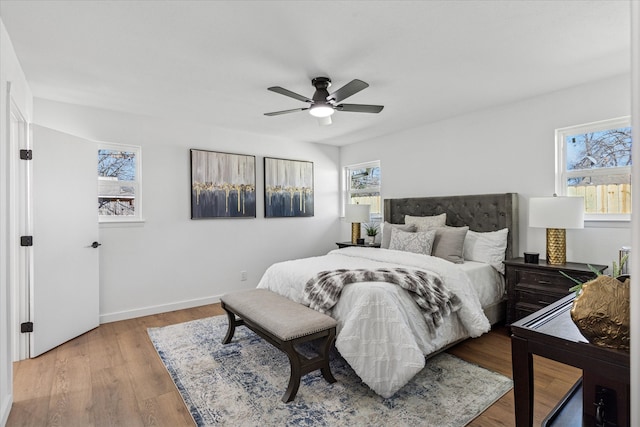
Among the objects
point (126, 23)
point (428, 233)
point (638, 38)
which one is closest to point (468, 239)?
point (428, 233)

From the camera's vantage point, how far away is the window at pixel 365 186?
5305mm

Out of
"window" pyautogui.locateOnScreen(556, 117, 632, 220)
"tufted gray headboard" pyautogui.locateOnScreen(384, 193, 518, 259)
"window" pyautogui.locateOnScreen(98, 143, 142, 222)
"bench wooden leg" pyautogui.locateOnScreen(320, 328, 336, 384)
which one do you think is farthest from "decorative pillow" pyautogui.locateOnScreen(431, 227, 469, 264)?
"window" pyautogui.locateOnScreen(98, 143, 142, 222)

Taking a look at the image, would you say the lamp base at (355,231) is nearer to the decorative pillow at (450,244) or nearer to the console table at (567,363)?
the decorative pillow at (450,244)

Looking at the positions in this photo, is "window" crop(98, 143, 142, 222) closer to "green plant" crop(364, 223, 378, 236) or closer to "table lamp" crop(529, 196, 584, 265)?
"green plant" crop(364, 223, 378, 236)

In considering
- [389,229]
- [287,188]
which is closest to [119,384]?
[389,229]

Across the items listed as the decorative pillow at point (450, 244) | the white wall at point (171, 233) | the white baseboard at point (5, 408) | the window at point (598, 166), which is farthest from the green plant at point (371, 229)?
the white baseboard at point (5, 408)

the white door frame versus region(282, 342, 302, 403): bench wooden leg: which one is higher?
the white door frame

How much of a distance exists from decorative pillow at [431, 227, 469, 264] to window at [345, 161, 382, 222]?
Result: 168 centimetres

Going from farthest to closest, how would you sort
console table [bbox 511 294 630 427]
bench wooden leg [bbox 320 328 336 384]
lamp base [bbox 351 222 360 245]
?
lamp base [bbox 351 222 360 245]
bench wooden leg [bbox 320 328 336 384]
console table [bbox 511 294 630 427]

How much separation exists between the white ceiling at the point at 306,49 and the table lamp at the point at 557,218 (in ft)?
3.66

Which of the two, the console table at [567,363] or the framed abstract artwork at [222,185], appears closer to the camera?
the console table at [567,363]

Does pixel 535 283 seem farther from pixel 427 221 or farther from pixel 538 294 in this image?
pixel 427 221

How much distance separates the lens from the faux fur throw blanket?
2.41 metres

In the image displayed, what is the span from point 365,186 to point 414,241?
78.4 inches
